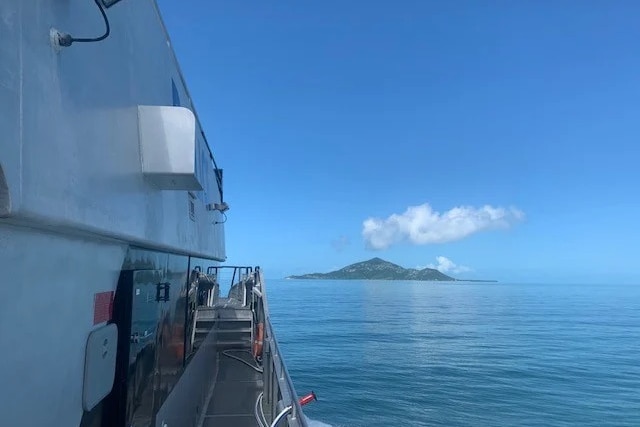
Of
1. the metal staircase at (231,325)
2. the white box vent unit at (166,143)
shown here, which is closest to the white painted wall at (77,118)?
the white box vent unit at (166,143)

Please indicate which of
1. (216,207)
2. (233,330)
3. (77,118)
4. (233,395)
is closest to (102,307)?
(77,118)

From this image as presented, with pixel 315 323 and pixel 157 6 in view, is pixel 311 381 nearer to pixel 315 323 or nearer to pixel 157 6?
pixel 157 6

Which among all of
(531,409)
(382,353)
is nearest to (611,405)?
(531,409)

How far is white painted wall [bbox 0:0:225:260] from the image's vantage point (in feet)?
5.21

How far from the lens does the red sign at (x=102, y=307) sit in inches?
101

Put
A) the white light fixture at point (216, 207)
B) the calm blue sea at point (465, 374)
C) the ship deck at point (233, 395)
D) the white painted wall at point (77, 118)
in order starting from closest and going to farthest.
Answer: the white painted wall at point (77, 118), the ship deck at point (233, 395), the white light fixture at point (216, 207), the calm blue sea at point (465, 374)

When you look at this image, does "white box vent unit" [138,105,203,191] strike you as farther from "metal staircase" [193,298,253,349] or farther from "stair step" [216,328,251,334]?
"stair step" [216,328,251,334]

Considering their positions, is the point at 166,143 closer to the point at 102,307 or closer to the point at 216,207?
the point at 102,307

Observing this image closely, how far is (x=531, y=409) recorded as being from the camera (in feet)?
65.1

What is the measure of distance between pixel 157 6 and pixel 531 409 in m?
22.0

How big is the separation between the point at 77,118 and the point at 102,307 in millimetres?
1160

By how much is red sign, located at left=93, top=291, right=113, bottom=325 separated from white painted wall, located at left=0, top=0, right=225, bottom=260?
1.28ft

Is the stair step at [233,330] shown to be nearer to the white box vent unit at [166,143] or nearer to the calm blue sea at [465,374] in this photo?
the white box vent unit at [166,143]

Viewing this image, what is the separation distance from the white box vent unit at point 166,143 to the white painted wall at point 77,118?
0.08 metres
